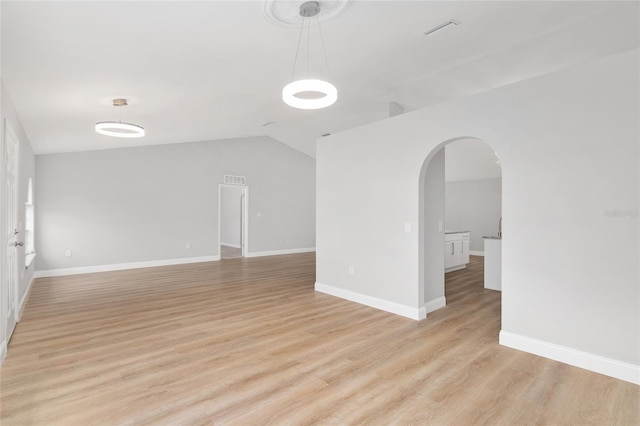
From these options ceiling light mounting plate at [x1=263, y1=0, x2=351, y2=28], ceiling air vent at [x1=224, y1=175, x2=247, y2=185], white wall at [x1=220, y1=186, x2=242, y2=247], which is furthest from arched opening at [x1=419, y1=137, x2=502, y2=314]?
white wall at [x1=220, y1=186, x2=242, y2=247]

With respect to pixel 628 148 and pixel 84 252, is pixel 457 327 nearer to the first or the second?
pixel 628 148

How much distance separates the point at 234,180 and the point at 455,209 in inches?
267

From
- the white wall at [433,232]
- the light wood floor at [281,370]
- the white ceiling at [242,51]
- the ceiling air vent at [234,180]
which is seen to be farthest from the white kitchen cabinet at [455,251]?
the ceiling air vent at [234,180]

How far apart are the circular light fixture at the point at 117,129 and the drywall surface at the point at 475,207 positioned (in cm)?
888

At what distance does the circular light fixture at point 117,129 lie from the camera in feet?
14.7

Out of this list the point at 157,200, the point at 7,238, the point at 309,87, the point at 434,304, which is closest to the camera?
the point at 309,87

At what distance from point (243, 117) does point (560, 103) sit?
4742 mm

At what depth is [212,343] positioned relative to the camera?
3.48 m

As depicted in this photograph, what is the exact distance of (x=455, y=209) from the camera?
35.2ft

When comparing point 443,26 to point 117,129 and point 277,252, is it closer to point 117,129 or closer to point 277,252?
point 117,129

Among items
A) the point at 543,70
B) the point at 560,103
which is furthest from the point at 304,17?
the point at 543,70

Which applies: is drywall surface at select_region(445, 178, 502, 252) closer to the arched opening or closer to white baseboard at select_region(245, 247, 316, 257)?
the arched opening

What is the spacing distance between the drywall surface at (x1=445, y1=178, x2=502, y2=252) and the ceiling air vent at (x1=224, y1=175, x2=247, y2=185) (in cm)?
637

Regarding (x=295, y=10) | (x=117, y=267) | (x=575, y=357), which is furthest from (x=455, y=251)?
(x=117, y=267)
